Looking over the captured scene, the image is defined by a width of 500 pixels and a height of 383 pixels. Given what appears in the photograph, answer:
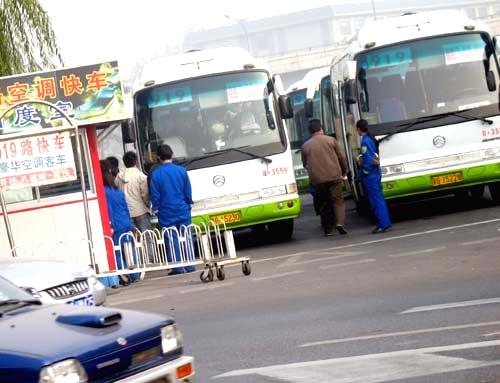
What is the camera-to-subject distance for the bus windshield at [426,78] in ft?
72.6

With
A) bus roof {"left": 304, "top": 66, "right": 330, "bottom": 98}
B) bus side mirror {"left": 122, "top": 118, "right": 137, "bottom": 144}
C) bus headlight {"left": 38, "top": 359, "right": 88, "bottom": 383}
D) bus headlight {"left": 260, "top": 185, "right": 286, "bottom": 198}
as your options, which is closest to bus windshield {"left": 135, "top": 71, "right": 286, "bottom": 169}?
bus side mirror {"left": 122, "top": 118, "right": 137, "bottom": 144}

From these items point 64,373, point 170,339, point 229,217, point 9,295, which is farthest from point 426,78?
point 64,373

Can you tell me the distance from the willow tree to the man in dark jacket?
18.6ft

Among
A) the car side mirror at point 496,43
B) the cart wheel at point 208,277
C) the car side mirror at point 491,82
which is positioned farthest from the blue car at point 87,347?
the car side mirror at point 496,43

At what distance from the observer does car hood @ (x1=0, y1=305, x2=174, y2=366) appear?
22.0ft

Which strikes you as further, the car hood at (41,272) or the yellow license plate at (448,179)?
the yellow license plate at (448,179)

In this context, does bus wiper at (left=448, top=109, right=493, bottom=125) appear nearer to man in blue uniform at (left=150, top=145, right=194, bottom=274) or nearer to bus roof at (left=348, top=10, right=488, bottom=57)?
bus roof at (left=348, top=10, right=488, bottom=57)

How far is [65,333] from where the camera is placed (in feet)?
22.9

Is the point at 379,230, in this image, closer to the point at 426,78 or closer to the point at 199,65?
the point at 426,78

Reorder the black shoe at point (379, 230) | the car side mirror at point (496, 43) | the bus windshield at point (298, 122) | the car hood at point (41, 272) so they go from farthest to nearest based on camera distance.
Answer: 1. the bus windshield at point (298, 122)
2. the car side mirror at point (496, 43)
3. the black shoe at point (379, 230)
4. the car hood at point (41, 272)

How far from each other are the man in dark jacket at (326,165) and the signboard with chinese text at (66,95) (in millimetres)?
4132

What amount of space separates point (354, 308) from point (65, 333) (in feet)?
19.0

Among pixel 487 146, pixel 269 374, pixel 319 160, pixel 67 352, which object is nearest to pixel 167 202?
pixel 319 160

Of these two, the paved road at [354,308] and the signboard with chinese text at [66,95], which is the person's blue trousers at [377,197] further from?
the signboard with chinese text at [66,95]
